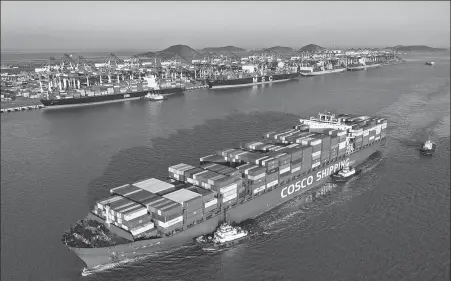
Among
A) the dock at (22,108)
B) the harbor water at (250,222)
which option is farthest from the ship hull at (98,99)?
the harbor water at (250,222)

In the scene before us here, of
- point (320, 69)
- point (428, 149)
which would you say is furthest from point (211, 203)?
point (320, 69)

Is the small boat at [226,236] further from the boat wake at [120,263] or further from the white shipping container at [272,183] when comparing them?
the white shipping container at [272,183]

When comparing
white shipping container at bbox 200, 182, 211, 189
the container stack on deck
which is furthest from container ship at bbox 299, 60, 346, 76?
white shipping container at bbox 200, 182, 211, 189

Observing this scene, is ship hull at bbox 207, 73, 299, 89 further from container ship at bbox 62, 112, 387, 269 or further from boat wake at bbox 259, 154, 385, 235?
boat wake at bbox 259, 154, 385, 235

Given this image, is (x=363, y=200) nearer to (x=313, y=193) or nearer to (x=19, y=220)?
(x=313, y=193)

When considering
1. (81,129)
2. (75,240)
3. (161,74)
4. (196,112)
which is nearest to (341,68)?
(161,74)

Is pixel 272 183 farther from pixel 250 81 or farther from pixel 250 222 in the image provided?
pixel 250 81
